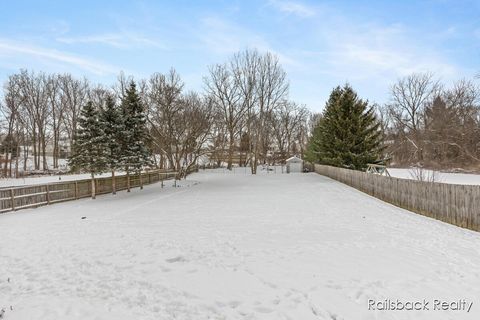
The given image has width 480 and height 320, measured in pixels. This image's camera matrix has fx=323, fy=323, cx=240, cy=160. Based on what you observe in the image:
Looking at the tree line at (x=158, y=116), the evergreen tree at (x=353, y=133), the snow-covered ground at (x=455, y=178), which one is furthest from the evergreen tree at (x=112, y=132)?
the snow-covered ground at (x=455, y=178)

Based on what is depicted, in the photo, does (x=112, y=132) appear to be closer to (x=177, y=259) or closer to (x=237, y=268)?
(x=177, y=259)

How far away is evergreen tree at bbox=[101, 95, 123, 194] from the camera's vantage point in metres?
19.1

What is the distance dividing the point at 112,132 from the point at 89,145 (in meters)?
2.05

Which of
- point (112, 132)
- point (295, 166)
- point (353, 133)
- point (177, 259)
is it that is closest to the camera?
point (177, 259)

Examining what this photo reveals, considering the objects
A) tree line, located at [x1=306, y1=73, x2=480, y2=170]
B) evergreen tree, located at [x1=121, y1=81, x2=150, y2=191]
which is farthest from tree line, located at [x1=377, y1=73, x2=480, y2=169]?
evergreen tree, located at [x1=121, y1=81, x2=150, y2=191]

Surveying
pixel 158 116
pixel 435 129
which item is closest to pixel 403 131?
pixel 435 129

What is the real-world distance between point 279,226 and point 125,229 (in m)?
4.29

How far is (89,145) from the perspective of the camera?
1811 centimetres

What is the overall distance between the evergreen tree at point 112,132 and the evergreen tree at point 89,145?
56 centimetres

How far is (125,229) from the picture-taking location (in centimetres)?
903

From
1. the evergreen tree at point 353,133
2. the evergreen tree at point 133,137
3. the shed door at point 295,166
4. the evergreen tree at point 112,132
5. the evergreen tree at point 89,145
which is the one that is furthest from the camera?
the shed door at point 295,166

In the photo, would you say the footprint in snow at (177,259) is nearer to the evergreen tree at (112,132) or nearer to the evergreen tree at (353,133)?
the evergreen tree at (112,132)

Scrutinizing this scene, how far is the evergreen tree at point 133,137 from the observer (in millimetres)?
20625

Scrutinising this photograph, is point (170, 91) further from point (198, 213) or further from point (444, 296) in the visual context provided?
point (444, 296)
